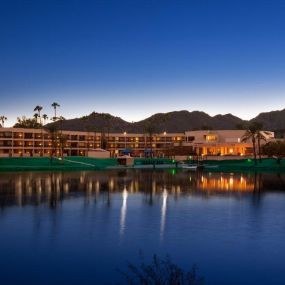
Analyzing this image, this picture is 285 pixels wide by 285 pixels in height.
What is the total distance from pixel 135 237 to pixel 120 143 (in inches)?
5827

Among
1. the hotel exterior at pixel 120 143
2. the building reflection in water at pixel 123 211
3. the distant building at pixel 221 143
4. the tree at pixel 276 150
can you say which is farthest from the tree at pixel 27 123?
the building reflection in water at pixel 123 211

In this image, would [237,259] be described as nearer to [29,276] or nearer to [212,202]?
[29,276]

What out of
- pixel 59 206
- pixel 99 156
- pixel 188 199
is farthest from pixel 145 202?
pixel 99 156

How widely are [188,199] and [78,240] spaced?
15676mm

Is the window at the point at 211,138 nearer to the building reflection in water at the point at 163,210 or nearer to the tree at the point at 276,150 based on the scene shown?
the tree at the point at 276,150

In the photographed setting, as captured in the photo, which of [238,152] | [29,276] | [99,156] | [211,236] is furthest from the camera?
[238,152]

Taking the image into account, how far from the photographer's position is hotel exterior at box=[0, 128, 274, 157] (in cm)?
13400

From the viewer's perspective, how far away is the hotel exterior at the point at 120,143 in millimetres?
134000

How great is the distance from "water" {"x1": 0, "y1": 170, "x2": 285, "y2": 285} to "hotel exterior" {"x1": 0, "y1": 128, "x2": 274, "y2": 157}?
9472cm

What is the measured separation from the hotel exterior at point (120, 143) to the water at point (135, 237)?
311ft

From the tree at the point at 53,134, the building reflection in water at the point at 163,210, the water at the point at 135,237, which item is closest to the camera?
the water at the point at 135,237

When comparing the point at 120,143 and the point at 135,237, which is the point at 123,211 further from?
the point at 120,143

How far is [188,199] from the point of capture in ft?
107

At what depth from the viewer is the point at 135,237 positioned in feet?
62.1
